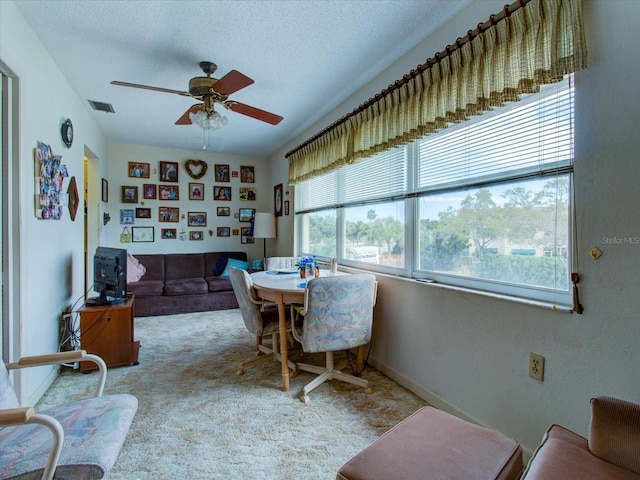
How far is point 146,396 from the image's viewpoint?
7.54ft

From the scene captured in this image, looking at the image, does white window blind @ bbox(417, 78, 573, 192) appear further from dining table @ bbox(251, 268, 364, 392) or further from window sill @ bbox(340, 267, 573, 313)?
dining table @ bbox(251, 268, 364, 392)

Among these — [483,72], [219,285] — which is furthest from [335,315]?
[219,285]

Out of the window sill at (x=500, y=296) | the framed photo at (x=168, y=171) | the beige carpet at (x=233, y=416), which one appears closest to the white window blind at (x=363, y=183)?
the window sill at (x=500, y=296)

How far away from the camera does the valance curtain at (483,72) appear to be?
1.40 m

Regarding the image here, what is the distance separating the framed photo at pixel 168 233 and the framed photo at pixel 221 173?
1105mm

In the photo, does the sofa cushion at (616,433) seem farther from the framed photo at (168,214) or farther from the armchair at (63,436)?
the framed photo at (168,214)

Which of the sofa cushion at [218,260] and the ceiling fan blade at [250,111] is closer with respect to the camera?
the ceiling fan blade at [250,111]

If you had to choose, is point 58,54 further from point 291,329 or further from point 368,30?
point 291,329

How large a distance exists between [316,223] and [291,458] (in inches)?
109

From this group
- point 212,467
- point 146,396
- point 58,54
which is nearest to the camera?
point 212,467

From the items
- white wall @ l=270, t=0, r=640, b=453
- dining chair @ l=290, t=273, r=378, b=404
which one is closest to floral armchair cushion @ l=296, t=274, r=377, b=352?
dining chair @ l=290, t=273, r=378, b=404

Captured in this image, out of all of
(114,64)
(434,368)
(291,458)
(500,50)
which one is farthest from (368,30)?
(291,458)

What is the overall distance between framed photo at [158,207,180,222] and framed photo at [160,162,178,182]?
462mm

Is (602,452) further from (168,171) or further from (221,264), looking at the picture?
(168,171)
